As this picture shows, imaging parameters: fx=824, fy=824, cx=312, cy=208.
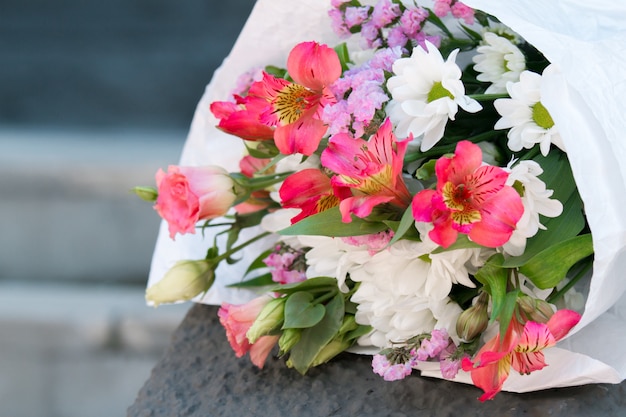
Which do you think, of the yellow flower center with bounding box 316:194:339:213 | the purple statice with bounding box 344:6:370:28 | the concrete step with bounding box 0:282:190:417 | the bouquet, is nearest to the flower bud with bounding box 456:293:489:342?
the bouquet

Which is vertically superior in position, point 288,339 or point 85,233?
point 288,339

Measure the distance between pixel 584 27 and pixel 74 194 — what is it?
0.96 meters

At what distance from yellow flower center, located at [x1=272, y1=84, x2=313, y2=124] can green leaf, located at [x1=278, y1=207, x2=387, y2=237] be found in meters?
0.06

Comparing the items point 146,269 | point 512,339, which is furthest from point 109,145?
point 512,339

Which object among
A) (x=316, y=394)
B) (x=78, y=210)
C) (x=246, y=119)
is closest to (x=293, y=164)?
(x=246, y=119)

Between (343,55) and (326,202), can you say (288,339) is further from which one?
(343,55)

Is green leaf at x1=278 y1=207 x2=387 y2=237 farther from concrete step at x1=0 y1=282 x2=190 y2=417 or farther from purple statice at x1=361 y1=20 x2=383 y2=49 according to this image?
concrete step at x1=0 y1=282 x2=190 y2=417

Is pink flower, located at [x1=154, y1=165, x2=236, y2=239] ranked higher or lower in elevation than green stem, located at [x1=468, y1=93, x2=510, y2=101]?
lower

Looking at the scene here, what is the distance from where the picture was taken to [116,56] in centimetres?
164

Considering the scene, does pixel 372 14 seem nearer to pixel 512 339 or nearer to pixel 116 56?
pixel 512 339

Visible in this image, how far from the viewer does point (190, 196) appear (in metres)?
0.53

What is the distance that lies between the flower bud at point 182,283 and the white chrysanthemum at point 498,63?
0.79ft

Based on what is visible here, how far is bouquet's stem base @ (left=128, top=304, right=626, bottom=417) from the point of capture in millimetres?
492

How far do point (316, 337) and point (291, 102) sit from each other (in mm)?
157
